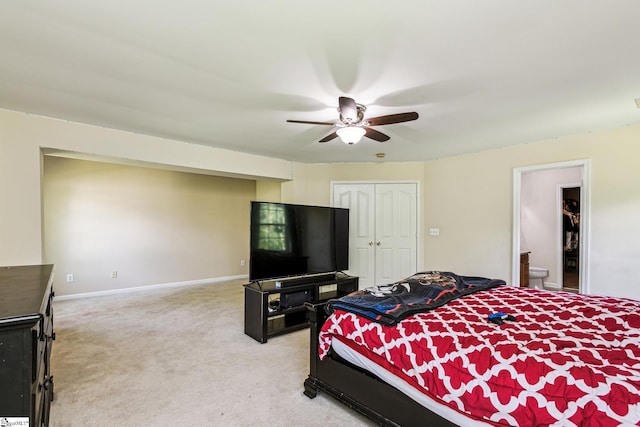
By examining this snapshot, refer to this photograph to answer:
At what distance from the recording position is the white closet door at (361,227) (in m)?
5.43

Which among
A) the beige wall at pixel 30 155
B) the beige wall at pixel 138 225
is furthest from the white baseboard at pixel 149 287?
the beige wall at pixel 30 155

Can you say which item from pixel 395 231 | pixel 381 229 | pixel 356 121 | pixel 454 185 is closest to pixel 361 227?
pixel 381 229

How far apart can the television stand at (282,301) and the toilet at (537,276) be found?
A: 3.33 meters

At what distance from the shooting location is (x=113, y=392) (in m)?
2.39

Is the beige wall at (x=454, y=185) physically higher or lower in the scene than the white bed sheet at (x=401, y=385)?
higher

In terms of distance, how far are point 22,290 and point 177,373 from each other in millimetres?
1531

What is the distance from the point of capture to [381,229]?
540 centimetres

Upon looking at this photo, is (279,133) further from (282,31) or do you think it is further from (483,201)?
(483,201)

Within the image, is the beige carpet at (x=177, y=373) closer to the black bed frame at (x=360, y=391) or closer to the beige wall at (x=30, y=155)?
the black bed frame at (x=360, y=391)

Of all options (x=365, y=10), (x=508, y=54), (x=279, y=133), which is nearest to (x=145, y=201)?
(x=279, y=133)

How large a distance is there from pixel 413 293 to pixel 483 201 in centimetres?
294

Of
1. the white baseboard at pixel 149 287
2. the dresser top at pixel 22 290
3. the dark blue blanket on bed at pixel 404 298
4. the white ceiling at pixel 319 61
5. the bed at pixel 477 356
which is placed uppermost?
the white ceiling at pixel 319 61

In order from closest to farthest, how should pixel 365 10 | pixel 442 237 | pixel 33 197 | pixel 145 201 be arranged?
pixel 365 10, pixel 33 197, pixel 442 237, pixel 145 201

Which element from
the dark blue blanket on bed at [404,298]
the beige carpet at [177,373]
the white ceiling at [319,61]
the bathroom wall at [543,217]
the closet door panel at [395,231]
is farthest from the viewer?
the bathroom wall at [543,217]
